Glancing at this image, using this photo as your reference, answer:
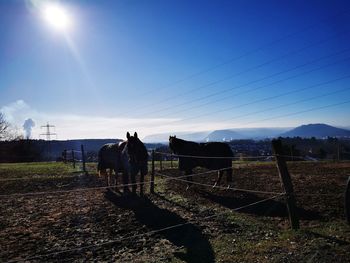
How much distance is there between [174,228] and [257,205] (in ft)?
9.59

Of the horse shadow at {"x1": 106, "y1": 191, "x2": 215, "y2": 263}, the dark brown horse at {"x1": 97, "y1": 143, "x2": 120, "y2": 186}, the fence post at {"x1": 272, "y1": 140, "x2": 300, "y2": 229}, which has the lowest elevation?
the horse shadow at {"x1": 106, "y1": 191, "x2": 215, "y2": 263}

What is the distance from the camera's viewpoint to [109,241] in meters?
6.59

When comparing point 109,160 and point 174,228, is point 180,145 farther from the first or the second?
point 174,228

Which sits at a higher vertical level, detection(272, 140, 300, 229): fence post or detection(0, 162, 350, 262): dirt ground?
detection(272, 140, 300, 229): fence post

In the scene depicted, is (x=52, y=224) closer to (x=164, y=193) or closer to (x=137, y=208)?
(x=137, y=208)

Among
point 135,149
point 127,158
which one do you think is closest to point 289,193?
point 135,149

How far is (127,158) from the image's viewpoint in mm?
11914

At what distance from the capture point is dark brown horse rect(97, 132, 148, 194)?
36.7 feet

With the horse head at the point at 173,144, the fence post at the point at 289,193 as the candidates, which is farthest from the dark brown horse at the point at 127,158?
the fence post at the point at 289,193

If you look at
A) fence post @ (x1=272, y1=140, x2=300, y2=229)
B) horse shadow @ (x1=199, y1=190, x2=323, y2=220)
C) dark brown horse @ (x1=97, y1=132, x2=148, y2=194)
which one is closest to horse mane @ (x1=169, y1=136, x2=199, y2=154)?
dark brown horse @ (x1=97, y1=132, x2=148, y2=194)

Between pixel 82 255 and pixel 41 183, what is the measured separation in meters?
10.4

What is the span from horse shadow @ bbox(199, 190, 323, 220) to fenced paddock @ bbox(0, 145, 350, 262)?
0.02m

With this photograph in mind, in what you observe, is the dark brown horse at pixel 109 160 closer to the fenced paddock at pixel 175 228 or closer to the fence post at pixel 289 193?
the fenced paddock at pixel 175 228

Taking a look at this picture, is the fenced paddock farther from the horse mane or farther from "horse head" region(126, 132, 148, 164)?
the horse mane
